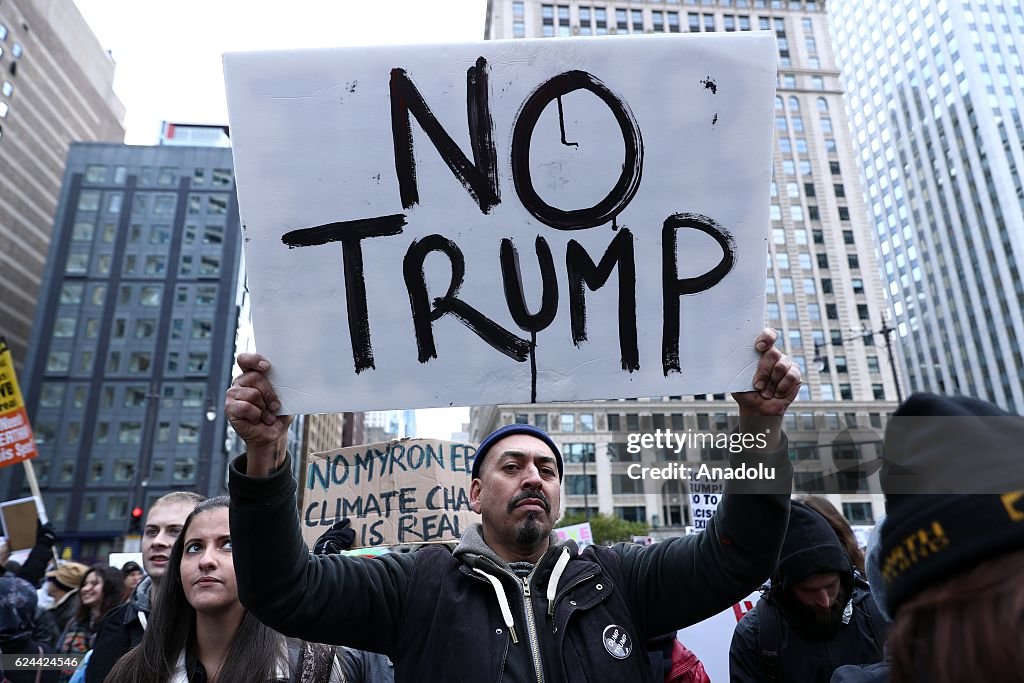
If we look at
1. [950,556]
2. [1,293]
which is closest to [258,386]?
[950,556]

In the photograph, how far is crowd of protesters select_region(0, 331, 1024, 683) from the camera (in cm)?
84

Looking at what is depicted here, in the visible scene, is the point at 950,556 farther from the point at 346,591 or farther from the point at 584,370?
the point at 346,591

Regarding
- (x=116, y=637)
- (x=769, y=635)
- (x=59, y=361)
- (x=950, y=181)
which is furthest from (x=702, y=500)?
(x=950, y=181)

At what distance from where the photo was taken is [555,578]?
6.66 ft

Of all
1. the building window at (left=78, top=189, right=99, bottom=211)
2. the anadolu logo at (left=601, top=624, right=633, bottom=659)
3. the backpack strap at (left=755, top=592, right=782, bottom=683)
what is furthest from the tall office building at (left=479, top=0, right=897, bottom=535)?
the anadolu logo at (left=601, top=624, right=633, bottom=659)

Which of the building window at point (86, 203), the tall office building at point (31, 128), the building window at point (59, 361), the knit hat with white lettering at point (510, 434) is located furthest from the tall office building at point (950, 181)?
the tall office building at point (31, 128)

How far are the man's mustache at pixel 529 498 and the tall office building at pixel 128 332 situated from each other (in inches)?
1894

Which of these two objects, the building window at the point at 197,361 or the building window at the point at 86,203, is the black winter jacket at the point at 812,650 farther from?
the building window at the point at 86,203

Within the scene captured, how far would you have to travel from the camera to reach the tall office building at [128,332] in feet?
154

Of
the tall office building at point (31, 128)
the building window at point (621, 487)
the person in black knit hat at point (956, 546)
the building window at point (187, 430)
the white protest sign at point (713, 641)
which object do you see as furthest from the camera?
the tall office building at point (31, 128)

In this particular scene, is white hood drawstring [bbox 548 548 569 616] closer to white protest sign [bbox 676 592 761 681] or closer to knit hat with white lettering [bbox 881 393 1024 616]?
knit hat with white lettering [bbox 881 393 1024 616]

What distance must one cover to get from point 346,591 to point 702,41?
80.9 inches

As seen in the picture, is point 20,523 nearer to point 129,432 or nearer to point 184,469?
point 184,469

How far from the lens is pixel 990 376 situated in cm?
8131
